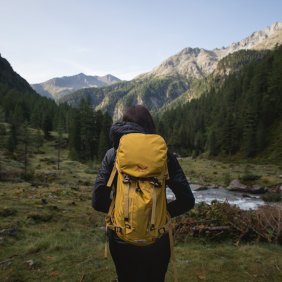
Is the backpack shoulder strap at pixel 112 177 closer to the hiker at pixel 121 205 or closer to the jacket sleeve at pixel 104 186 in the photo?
the hiker at pixel 121 205

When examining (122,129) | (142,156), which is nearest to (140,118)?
(122,129)

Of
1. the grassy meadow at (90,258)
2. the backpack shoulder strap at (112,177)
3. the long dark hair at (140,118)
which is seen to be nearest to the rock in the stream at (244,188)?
the grassy meadow at (90,258)

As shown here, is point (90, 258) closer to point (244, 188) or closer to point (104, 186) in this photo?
point (104, 186)

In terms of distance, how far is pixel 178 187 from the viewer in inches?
175

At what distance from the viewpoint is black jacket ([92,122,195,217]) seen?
4422 millimetres

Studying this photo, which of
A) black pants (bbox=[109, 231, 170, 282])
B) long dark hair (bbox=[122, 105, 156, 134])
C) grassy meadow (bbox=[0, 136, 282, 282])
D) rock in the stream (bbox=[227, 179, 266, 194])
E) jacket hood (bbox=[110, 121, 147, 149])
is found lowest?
rock in the stream (bbox=[227, 179, 266, 194])

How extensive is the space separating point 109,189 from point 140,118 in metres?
1.11

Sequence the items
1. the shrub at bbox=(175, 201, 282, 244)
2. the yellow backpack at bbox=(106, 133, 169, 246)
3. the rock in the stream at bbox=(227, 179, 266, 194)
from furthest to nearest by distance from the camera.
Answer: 1. the rock in the stream at bbox=(227, 179, 266, 194)
2. the shrub at bbox=(175, 201, 282, 244)
3. the yellow backpack at bbox=(106, 133, 169, 246)

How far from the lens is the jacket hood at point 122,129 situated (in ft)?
14.7

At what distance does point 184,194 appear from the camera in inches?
177

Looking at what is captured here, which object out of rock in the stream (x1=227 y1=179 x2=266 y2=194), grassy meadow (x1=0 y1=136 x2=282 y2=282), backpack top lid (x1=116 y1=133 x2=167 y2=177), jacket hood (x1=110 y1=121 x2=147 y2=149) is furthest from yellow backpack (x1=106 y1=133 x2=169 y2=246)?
rock in the stream (x1=227 y1=179 x2=266 y2=194)

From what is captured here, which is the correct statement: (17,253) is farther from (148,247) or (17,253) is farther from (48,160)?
(48,160)

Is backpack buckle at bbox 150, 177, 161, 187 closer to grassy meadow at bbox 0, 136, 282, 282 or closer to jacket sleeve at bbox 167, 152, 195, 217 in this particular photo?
jacket sleeve at bbox 167, 152, 195, 217

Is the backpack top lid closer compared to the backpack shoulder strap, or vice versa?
the backpack top lid
